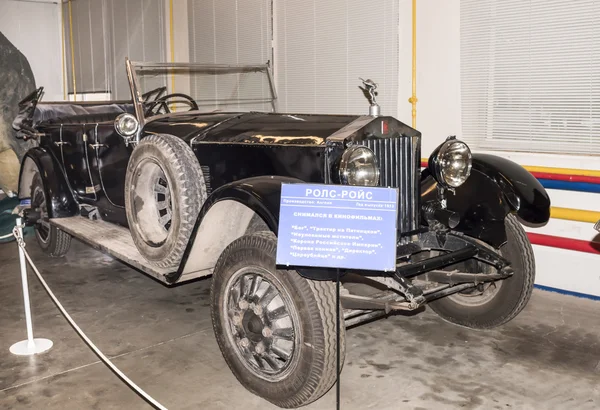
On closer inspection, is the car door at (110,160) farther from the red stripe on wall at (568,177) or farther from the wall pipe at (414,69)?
the red stripe on wall at (568,177)

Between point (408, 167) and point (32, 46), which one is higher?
point (32, 46)

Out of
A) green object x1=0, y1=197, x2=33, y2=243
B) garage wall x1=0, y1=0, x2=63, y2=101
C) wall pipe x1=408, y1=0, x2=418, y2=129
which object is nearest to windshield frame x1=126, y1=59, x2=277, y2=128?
wall pipe x1=408, y1=0, x2=418, y2=129

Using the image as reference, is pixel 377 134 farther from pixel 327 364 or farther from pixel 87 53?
pixel 87 53

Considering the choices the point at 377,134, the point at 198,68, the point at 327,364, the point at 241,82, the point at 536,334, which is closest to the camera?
the point at 327,364

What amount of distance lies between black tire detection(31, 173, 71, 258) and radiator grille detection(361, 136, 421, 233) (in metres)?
3.39

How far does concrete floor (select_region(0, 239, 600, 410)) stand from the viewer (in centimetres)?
299

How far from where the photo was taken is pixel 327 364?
2.66 meters

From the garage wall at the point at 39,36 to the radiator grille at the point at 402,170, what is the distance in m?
9.86

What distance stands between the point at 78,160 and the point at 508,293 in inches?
135

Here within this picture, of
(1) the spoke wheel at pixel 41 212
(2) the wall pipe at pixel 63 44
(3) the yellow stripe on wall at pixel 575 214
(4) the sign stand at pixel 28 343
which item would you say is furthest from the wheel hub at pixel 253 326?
(2) the wall pipe at pixel 63 44

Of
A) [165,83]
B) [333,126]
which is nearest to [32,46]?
[165,83]

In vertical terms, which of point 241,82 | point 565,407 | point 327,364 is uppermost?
point 241,82

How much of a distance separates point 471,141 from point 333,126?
2.22 metres

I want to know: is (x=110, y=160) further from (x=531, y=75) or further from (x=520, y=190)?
(x=531, y=75)
